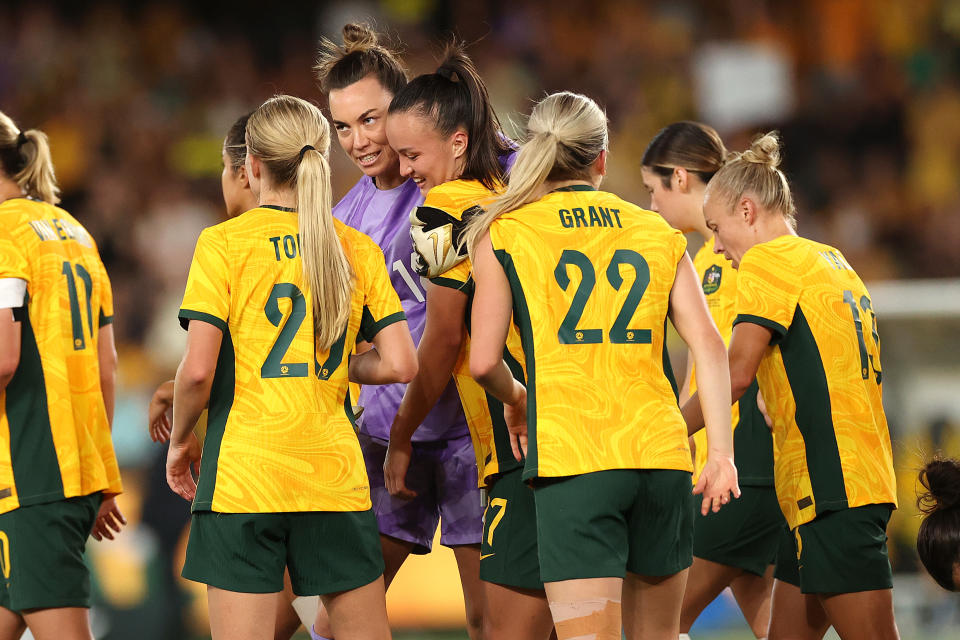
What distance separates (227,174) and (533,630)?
1845 mm

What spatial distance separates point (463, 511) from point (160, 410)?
1.15 meters

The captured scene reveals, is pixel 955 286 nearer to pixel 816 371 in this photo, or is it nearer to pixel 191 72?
pixel 816 371

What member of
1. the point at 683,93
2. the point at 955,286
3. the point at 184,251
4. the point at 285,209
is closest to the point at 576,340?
the point at 285,209

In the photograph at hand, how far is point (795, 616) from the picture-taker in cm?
457

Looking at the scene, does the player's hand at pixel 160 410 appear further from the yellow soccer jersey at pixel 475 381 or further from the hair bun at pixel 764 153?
the hair bun at pixel 764 153

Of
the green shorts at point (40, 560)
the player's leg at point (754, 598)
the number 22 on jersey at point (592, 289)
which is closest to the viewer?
the number 22 on jersey at point (592, 289)

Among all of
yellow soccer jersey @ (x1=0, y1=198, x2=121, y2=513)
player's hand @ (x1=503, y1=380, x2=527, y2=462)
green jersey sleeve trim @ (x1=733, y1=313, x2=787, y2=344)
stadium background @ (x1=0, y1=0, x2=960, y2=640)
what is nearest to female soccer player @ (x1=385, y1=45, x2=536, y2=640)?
player's hand @ (x1=503, y1=380, x2=527, y2=462)

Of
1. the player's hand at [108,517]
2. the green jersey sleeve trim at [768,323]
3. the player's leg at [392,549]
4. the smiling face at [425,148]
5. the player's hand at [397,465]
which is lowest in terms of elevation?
the player's leg at [392,549]

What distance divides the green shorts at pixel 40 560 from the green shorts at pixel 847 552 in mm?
2597

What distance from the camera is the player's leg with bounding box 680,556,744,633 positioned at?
497cm

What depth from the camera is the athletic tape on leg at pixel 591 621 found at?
3250 mm

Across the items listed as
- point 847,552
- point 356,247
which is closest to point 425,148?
point 356,247

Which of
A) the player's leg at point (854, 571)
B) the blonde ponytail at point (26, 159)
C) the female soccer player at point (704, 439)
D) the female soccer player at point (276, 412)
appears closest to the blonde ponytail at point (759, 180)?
the female soccer player at point (704, 439)

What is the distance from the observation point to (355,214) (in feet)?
15.5
